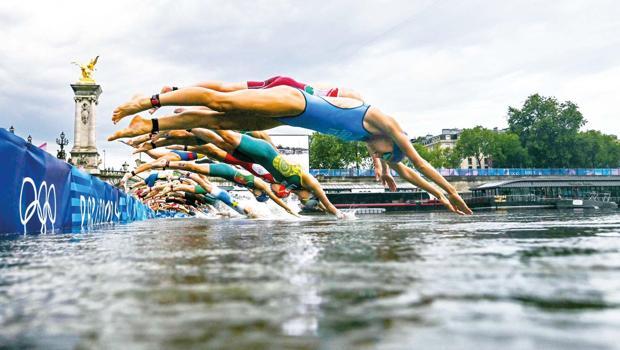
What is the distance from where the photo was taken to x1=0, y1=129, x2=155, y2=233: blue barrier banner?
5.89 m

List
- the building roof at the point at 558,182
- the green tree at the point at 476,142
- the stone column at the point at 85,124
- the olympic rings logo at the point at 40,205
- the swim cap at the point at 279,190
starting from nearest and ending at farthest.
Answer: the olympic rings logo at the point at 40,205 → the swim cap at the point at 279,190 → the stone column at the point at 85,124 → the building roof at the point at 558,182 → the green tree at the point at 476,142

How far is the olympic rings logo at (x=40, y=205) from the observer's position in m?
6.28

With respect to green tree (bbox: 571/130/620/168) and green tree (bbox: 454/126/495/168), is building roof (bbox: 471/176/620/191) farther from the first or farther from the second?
green tree (bbox: 454/126/495/168)

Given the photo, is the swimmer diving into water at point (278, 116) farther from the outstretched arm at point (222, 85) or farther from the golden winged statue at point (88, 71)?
the golden winged statue at point (88, 71)

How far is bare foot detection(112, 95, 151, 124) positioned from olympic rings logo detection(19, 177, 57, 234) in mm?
1557

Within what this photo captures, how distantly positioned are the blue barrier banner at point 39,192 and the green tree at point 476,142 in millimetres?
78576

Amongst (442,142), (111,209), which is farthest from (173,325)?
(442,142)

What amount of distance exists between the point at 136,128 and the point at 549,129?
3331 inches

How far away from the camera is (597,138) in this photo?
8500 centimetres

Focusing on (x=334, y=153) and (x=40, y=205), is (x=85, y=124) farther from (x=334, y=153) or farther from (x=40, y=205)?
(x=40, y=205)

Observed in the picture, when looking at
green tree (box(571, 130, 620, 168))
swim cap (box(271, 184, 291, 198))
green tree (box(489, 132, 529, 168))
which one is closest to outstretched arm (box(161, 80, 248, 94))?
swim cap (box(271, 184, 291, 198))

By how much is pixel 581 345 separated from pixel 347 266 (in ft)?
3.98

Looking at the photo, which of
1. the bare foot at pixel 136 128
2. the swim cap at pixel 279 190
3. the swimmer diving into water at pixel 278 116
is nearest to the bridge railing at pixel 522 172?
the swim cap at pixel 279 190

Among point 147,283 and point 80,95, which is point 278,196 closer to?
point 147,283
